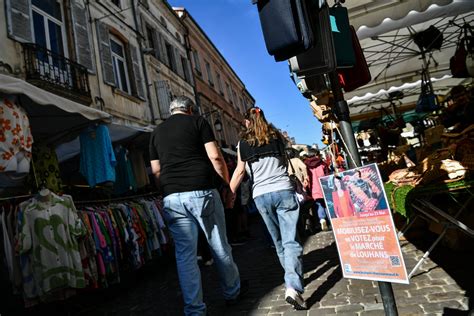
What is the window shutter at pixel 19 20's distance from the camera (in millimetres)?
7230

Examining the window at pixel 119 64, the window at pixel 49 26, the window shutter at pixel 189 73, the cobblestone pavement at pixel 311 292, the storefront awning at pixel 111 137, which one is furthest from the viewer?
the window shutter at pixel 189 73

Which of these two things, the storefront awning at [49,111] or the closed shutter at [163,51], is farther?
the closed shutter at [163,51]

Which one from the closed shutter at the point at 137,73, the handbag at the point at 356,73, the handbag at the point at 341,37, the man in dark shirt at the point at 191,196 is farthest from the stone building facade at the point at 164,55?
the handbag at the point at 341,37

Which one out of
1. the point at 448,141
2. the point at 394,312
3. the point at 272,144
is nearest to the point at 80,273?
the point at 272,144

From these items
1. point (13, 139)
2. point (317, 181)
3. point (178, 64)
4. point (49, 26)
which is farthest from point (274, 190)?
point (178, 64)

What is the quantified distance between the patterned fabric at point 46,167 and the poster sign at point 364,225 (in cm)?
337

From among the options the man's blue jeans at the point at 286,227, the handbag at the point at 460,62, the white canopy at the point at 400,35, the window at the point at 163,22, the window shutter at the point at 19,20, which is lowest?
the man's blue jeans at the point at 286,227

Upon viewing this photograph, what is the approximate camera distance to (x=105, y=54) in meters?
10.4

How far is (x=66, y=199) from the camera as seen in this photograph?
12.1 feet

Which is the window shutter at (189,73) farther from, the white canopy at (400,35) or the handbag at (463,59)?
the handbag at (463,59)

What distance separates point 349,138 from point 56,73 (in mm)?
8163

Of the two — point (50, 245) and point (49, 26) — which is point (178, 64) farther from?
point (50, 245)

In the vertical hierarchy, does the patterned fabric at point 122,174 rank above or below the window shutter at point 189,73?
below

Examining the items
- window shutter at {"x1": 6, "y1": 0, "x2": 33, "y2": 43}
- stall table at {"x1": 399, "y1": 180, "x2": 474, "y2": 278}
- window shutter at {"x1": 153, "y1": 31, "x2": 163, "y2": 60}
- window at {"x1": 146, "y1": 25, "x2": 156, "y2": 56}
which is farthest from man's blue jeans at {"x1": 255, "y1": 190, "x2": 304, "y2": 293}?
window at {"x1": 146, "y1": 25, "x2": 156, "y2": 56}
